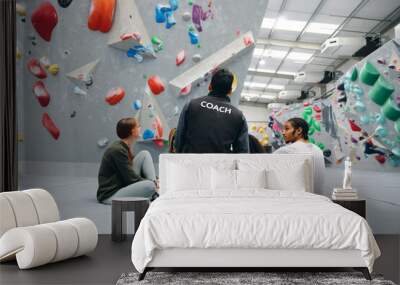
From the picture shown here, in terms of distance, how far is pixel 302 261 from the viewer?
308 centimetres

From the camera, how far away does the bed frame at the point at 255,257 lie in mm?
3066

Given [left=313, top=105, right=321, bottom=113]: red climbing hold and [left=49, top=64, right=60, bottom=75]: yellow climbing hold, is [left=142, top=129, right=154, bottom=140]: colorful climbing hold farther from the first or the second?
[left=313, top=105, right=321, bottom=113]: red climbing hold

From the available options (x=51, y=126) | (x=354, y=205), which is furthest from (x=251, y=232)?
(x=51, y=126)

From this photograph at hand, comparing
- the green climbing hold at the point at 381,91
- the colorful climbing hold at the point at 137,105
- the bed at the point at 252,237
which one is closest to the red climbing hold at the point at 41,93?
the colorful climbing hold at the point at 137,105

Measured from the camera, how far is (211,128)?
15.0 ft

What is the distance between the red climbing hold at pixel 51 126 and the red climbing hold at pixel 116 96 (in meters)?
0.66

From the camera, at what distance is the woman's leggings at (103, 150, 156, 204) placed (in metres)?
4.70

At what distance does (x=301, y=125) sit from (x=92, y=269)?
8.37 ft

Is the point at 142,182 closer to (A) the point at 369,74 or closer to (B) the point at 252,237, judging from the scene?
(B) the point at 252,237

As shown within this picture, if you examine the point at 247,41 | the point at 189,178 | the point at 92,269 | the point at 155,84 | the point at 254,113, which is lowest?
the point at 92,269

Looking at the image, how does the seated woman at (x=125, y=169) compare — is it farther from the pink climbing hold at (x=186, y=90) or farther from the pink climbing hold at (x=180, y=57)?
the pink climbing hold at (x=180, y=57)

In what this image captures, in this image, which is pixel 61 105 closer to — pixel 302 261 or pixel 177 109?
pixel 177 109

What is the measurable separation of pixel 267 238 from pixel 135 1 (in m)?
3.06

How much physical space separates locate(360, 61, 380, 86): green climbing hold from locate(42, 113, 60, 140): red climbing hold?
3269mm
